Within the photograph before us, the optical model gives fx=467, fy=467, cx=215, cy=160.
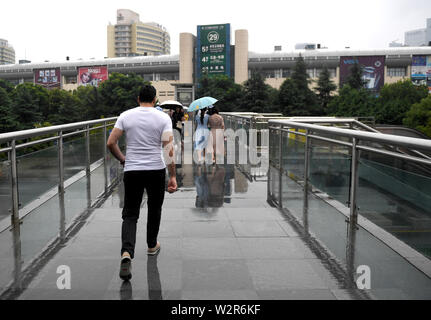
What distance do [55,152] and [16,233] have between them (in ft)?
5.63

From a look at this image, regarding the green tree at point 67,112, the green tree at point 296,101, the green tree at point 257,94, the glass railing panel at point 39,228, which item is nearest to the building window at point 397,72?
the green tree at point 296,101

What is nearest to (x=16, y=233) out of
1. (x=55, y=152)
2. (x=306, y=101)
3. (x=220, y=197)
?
(x=55, y=152)

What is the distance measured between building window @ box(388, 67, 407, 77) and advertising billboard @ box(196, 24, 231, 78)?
30.8m

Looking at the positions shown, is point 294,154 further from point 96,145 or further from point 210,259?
point 210,259

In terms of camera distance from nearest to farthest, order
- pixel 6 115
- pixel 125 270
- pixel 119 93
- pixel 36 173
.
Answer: pixel 125 270
pixel 36 173
pixel 6 115
pixel 119 93

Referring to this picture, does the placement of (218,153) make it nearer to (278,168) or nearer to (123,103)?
(278,168)

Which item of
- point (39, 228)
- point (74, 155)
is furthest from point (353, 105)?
point (39, 228)

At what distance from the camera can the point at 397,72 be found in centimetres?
8712

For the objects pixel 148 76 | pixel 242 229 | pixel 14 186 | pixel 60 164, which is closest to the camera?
pixel 14 186

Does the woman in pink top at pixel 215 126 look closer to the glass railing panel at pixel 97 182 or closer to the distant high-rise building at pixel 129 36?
the glass railing panel at pixel 97 182

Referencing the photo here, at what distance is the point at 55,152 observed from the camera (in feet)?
20.8

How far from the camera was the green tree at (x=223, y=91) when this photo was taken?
65.1m

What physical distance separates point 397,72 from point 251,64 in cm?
2731

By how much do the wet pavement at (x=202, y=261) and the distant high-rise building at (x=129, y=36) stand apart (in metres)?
162
